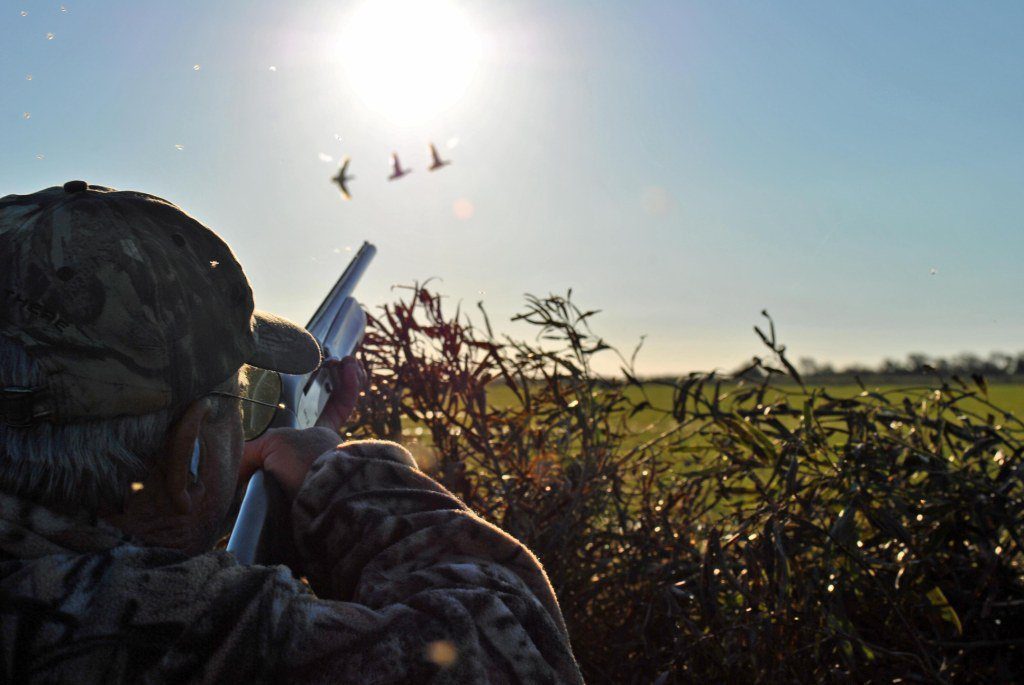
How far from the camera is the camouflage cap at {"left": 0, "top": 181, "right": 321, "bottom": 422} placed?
4.61ft

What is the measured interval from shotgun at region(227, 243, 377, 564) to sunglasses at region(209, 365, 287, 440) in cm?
3

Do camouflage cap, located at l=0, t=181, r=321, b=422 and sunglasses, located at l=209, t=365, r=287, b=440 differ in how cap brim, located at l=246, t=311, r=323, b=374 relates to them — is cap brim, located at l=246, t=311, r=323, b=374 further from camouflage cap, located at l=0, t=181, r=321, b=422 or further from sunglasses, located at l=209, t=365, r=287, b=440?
sunglasses, located at l=209, t=365, r=287, b=440

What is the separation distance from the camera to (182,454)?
5.02 feet

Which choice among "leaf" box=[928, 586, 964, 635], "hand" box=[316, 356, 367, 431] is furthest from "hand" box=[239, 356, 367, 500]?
"leaf" box=[928, 586, 964, 635]

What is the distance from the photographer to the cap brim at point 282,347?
6.14 ft

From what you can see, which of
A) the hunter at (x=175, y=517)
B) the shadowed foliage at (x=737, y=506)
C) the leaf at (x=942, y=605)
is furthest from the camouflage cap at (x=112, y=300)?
the leaf at (x=942, y=605)

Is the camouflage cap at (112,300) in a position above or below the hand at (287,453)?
above

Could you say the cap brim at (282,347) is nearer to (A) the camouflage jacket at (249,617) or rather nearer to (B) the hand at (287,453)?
(B) the hand at (287,453)

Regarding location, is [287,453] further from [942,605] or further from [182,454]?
[942,605]

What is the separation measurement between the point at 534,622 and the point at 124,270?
0.97 meters

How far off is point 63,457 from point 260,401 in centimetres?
105

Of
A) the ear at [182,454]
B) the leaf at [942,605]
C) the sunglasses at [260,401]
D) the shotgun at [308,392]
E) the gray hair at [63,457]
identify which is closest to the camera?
the gray hair at [63,457]

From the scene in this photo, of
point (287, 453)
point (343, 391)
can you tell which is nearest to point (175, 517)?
point (287, 453)

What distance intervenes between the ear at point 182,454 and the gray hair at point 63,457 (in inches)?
2.6
